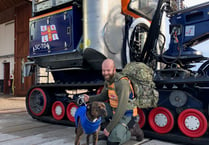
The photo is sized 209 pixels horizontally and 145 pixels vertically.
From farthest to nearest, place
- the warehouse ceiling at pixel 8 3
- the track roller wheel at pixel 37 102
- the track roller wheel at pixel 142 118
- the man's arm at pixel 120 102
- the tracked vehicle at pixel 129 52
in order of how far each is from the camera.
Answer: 1. the warehouse ceiling at pixel 8 3
2. the track roller wheel at pixel 37 102
3. the track roller wheel at pixel 142 118
4. the tracked vehicle at pixel 129 52
5. the man's arm at pixel 120 102

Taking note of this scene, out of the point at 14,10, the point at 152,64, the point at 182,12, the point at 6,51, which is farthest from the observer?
the point at 6,51

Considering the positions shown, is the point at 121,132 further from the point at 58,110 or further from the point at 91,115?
the point at 58,110

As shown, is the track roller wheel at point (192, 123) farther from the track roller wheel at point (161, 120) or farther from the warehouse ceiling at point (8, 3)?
the warehouse ceiling at point (8, 3)

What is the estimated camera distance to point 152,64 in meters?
4.86

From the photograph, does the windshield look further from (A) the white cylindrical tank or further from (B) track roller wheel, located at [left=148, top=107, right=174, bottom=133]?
(B) track roller wheel, located at [left=148, top=107, right=174, bottom=133]

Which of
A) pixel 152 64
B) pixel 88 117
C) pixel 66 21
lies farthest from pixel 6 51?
pixel 88 117

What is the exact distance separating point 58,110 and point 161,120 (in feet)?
8.74

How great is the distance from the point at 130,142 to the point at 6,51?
15228 mm

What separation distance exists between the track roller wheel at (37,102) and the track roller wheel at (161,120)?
279cm

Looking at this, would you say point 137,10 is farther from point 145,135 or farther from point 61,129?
point 61,129

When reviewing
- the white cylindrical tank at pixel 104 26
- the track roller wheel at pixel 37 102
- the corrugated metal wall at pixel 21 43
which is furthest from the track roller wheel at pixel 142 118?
the corrugated metal wall at pixel 21 43

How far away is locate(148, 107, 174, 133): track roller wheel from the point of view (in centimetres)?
403

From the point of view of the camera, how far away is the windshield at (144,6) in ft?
16.1

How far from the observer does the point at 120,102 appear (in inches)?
126
